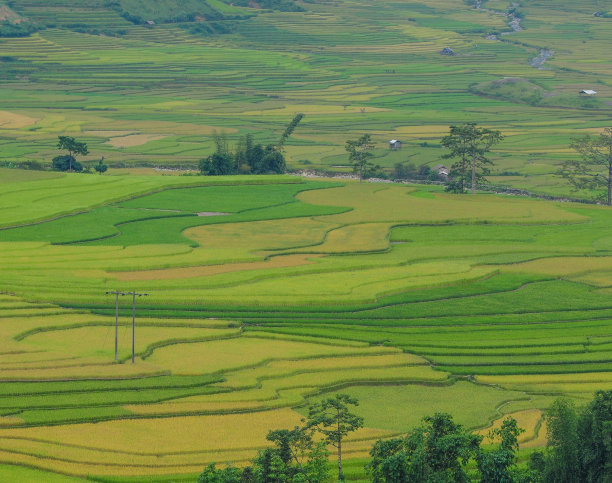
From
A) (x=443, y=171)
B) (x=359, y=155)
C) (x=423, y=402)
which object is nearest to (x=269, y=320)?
(x=423, y=402)

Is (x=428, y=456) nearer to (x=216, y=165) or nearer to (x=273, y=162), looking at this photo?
(x=216, y=165)

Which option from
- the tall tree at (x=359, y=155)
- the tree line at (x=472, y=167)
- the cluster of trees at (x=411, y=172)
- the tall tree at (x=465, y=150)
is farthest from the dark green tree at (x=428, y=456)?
the cluster of trees at (x=411, y=172)

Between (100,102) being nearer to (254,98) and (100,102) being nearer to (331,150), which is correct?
(254,98)

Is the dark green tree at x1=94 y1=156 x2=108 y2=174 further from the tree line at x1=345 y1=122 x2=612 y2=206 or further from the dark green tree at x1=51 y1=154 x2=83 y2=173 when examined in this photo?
the tree line at x1=345 y1=122 x2=612 y2=206

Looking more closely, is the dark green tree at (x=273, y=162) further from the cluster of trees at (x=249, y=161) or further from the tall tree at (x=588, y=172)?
the tall tree at (x=588, y=172)

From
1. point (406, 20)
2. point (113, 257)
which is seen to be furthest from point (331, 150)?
point (406, 20)
